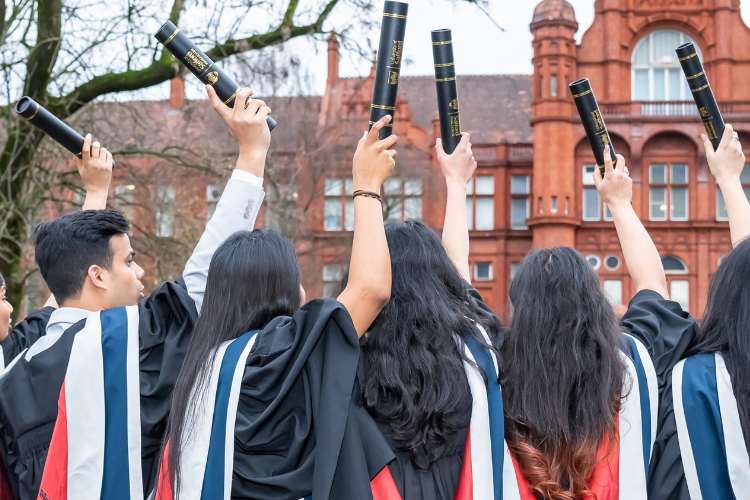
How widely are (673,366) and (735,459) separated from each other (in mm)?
326

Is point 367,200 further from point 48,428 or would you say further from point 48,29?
point 48,29

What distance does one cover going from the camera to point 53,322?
275 centimetres

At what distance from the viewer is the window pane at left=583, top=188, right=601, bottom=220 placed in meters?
24.8

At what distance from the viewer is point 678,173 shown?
82.4 ft

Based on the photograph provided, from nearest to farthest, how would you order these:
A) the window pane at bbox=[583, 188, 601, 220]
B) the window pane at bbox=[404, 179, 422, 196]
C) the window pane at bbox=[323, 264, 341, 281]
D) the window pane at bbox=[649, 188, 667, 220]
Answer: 1. the window pane at bbox=[404, 179, 422, 196]
2. the window pane at bbox=[323, 264, 341, 281]
3. the window pane at bbox=[583, 188, 601, 220]
4. the window pane at bbox=[649, 188, 667, 220]

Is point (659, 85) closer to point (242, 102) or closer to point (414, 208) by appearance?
point (414, 208)

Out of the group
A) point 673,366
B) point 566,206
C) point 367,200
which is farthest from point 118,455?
point 566,206

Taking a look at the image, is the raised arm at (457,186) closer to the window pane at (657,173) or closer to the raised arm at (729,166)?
the raised arm at (729,166)

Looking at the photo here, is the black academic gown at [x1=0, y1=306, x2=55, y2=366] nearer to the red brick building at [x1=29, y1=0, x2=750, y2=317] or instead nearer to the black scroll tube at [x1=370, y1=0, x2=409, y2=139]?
the black scroll tube at [x1=370, y1=0, x2=409, y2=139]

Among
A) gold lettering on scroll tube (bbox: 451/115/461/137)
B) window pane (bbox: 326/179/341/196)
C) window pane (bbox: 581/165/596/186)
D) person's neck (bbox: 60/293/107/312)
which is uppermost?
window pane (bbox: 581/165/596/186)

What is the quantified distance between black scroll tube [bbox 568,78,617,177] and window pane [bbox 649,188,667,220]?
23.5 meters

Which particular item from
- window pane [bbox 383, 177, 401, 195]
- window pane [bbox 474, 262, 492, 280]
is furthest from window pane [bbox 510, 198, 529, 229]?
window pane [bbox 383, 177, 401, 195]

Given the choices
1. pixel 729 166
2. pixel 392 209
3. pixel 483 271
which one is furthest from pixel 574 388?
pixel 483 271

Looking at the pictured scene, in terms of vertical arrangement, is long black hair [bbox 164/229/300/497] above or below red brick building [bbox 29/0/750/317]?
below
